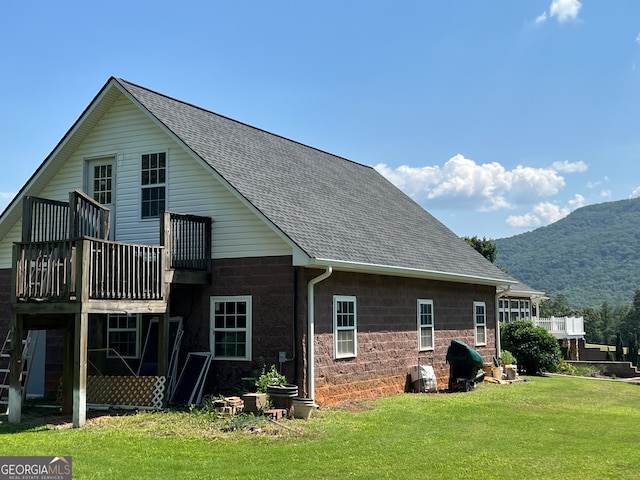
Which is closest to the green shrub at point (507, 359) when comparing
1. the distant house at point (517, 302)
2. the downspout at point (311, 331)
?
the distant house at point (517, 302)

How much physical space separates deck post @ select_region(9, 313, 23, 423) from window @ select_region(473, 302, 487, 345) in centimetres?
1384

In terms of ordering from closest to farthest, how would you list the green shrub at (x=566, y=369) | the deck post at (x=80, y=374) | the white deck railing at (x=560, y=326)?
the deck post at (x=80, y=374) < the green shrub at (x=566, y=369) < the white deck railing at (x=560, y=326)

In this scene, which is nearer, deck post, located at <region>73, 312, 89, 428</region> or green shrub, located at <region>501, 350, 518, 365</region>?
deck post, located at <region>73, 312, 89, 428</region>

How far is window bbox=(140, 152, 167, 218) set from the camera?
16.0m

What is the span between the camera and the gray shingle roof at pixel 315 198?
15.1m

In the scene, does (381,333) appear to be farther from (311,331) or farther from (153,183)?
(153,183)

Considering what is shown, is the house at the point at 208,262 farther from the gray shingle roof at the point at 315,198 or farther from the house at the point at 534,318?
the house at the point at 534,318

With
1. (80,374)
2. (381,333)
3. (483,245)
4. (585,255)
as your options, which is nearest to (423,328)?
(381,333)

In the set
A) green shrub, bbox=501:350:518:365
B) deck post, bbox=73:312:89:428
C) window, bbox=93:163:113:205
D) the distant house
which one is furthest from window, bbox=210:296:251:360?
the distant house

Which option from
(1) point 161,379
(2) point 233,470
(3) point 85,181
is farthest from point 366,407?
(3) point 85,181

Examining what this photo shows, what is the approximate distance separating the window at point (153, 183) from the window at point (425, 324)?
725cm

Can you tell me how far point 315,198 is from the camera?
1780cm

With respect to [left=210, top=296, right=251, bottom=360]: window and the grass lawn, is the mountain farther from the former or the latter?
[left=210, top=296, right=251, bottom=360]: window

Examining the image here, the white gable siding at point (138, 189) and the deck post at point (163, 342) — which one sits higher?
the white gable siding at point (138, 189)
